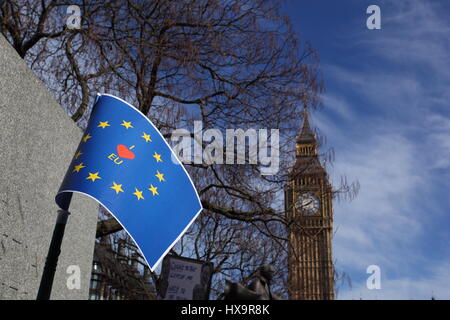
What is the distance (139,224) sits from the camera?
3.74 m

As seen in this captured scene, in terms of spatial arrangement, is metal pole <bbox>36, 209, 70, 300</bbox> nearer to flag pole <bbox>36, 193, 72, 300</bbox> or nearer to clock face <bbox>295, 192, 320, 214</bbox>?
flag pole <bbox>36, 193, 72, 300</bbox>

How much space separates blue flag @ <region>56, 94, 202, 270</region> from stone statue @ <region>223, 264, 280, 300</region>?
79 centimetres

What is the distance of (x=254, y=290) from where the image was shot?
124 inches

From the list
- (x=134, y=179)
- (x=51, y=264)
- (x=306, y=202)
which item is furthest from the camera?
(x=306, y=202)

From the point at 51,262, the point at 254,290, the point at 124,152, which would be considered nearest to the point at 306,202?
the point at 124,152

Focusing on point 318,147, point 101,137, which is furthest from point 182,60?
point 101,137

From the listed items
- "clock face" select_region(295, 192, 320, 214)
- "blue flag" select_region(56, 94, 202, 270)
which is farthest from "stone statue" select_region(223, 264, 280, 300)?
"clock face" select_region(295, 192, 320, 214)

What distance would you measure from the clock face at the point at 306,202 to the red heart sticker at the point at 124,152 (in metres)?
6.98

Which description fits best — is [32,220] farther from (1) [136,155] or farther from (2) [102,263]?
(2) [102,263]

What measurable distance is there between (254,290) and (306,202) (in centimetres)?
817

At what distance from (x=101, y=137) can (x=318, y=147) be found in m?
6.59

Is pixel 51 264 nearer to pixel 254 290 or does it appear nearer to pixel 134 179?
pixel 134 179

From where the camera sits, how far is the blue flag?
3.72 metres

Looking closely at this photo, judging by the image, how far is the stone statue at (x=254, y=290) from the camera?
118 inches
